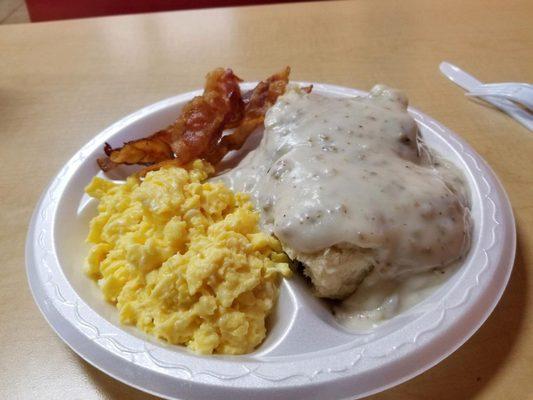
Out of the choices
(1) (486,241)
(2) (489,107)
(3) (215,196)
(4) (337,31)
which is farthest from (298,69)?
(1) (486,241)

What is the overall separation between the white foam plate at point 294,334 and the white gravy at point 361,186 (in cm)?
9

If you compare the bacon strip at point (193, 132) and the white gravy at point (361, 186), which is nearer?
the white gravy at point (361, 186)

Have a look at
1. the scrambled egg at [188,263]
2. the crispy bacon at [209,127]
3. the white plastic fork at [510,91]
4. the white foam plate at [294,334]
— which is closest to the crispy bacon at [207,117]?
the crispy bacon at [209,127]

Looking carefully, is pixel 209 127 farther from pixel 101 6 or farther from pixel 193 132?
pixel 101 6

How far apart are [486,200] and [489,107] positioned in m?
0.97

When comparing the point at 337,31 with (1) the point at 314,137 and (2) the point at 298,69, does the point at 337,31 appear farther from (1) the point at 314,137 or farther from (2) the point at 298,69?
(1) the point at 314,137

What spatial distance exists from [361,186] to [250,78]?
1485mm

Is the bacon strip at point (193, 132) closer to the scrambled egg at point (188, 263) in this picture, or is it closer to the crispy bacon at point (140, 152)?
the crispy bacon at point (140, 152)

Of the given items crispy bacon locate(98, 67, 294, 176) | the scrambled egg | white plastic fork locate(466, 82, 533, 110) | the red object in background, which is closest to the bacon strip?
crispy bacon locate(98, 67, 294, 176)

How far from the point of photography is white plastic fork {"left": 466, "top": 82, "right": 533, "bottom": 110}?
87.5 inches

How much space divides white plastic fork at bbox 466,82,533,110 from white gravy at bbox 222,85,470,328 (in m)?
0.81

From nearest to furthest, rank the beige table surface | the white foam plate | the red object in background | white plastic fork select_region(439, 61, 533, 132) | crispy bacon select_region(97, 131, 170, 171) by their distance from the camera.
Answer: the white foam plate, the beige table surface, crispy bacon select_region(97, 131, 170, 171), white plastic fork select_region(439, 61, 533, 132), the red object in background

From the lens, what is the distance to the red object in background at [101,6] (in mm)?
3832

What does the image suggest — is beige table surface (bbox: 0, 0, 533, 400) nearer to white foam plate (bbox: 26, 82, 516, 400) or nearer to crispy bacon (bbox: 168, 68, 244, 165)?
white foam plate (bbox: 26, 82, 516, 400)
